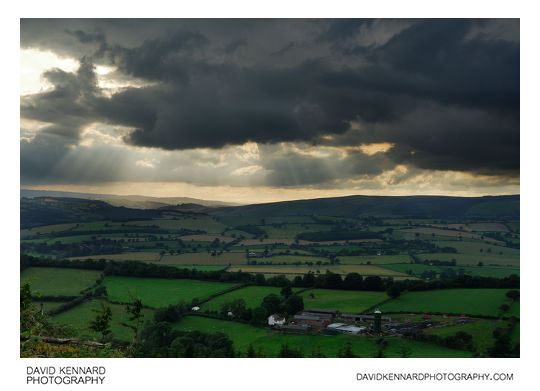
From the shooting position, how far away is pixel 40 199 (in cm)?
5553

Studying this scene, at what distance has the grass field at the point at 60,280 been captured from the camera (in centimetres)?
2853

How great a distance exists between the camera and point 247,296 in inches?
1017

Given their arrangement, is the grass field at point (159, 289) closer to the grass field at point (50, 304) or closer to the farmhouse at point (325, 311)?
the grass field at point (50, 304)

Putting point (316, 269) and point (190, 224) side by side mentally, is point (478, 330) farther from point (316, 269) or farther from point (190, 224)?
point (190, 224)

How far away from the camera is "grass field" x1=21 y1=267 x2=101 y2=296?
93.6 ft

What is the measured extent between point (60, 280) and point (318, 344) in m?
25.3

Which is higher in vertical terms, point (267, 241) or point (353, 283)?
point (353, 283)

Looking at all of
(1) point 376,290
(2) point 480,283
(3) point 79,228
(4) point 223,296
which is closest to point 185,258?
(4) point 223,296

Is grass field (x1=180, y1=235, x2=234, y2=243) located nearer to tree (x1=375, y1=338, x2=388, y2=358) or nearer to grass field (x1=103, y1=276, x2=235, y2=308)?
grass field (x1=103, y1=276, x2=235, y2=308)

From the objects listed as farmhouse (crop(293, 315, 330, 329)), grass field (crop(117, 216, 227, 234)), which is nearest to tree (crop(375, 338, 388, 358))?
farmhouse (crop(293, 315, 330, 329))

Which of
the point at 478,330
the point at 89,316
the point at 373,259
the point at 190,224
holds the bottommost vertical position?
the point at 89,316

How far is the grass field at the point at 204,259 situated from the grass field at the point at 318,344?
22.2 m

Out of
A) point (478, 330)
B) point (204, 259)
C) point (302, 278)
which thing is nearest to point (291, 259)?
point (204, 259)
